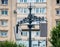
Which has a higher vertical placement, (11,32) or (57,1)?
(57,1)

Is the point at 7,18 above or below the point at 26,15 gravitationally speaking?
below

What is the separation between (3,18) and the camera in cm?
5591

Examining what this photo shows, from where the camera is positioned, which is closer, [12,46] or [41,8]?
[12,46]

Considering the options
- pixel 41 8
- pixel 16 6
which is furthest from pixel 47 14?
pixel 16 6

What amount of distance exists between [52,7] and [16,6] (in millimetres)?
5585

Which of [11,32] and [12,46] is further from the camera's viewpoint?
[11,32]

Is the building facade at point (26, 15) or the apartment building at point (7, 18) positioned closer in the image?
the building facade at point (26, 15)

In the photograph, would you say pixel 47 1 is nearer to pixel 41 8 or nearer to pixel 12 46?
pixel 41 8

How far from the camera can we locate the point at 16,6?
182 ft

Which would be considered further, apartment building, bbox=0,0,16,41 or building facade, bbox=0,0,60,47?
apartment building, bbox=0,0,16,41

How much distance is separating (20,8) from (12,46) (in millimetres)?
29231

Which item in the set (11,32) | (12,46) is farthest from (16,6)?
(12,46)

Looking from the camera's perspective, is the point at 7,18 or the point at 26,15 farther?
the point at 7,18

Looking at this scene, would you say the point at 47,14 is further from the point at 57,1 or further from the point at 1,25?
the point at 1,25
